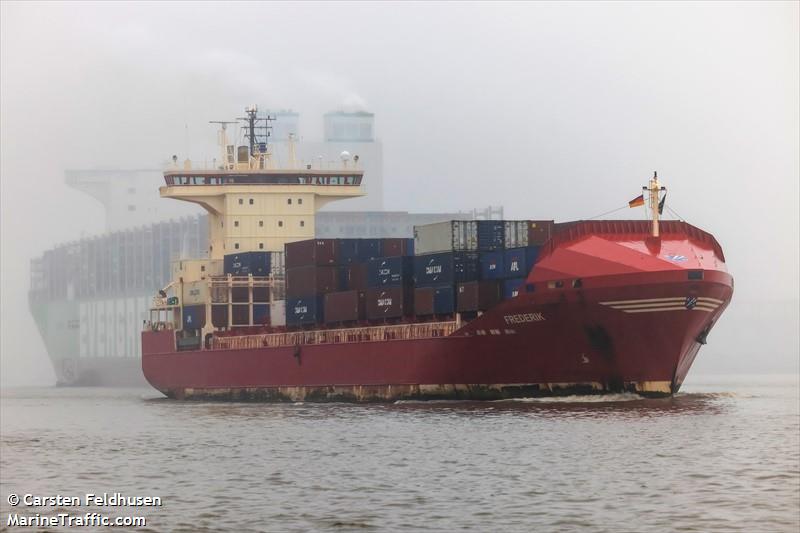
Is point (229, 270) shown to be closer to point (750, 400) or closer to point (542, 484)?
point (750, 400)

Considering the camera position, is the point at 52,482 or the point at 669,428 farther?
the point at 669,428

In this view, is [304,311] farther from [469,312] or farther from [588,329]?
[588,329]

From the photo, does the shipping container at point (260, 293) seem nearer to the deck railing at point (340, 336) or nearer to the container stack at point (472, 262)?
the deck railing at point (340, 336)

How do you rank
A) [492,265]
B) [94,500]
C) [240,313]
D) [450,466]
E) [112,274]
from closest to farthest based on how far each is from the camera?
[94,500]
[450,466]
[492,265]
[240,313]
[112,274]

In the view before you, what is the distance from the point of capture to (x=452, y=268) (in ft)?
174

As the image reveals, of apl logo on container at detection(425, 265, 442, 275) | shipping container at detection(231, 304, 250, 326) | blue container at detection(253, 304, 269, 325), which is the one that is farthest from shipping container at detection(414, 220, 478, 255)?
shipping container at detection(231, 304, 250, 326)

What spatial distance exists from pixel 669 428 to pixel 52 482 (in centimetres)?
1693

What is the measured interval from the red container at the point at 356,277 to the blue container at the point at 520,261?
25.3ft

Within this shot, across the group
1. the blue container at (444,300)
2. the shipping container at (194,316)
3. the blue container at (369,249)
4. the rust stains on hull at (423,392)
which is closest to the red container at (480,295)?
the blue container at (444,300)

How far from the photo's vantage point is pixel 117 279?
5753 inches

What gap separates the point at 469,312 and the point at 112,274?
98018 millimetres

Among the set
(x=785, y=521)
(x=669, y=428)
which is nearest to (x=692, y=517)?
(x=785, y=521)

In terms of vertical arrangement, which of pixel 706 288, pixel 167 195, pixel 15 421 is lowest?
pixel 15 421

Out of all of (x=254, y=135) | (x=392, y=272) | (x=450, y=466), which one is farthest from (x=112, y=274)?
(x=450, y=466)
